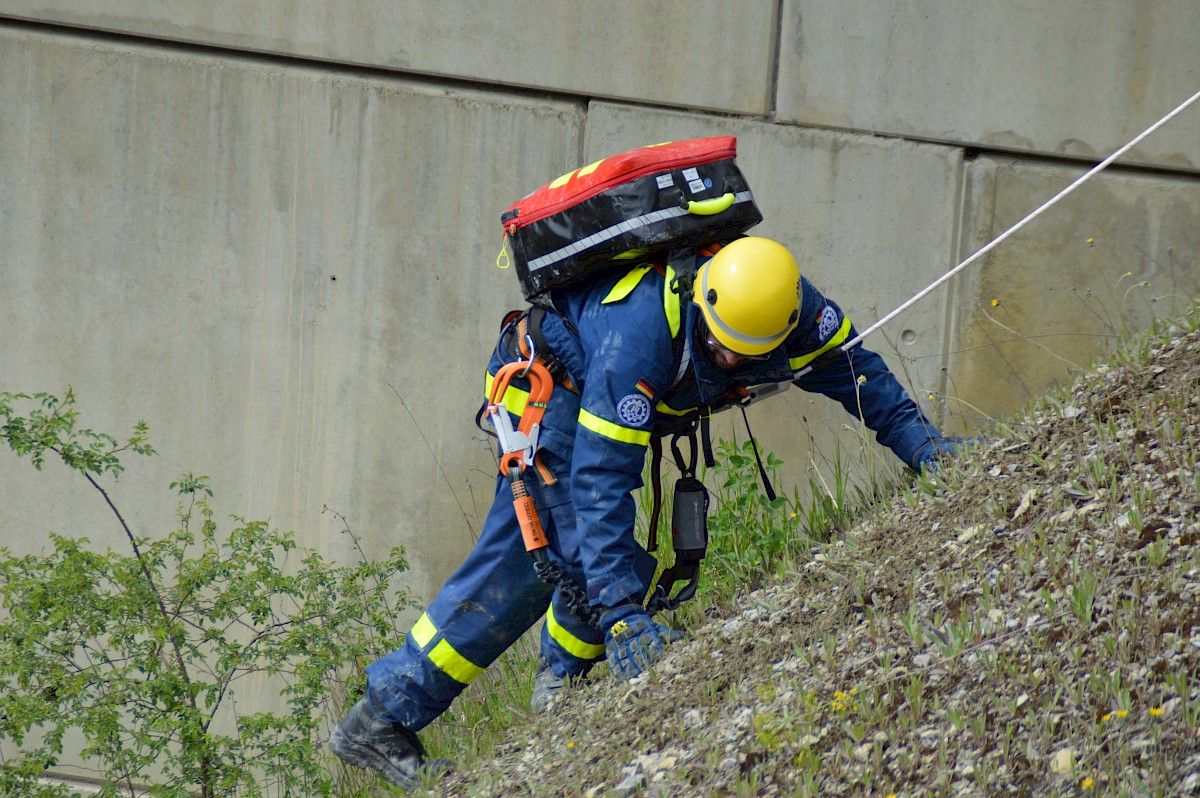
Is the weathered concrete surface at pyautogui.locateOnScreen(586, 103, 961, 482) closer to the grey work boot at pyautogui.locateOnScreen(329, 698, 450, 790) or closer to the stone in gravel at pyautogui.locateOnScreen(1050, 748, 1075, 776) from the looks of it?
the grey work boot at pyautogui.locateOnScreen(329, 698, 450, 790)

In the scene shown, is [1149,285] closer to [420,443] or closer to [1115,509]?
[1115,509]

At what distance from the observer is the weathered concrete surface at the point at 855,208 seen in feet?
14.8

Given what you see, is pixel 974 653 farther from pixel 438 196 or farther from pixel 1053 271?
pixel 438 196

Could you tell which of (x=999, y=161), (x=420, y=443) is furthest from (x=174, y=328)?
(x=999, y=161)

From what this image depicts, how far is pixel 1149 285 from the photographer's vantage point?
4438 millimetres

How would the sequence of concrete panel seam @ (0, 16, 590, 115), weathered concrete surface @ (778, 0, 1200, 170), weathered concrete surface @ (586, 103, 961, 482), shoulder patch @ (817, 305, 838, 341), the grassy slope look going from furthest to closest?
concrete panel seam @ (0, 16, 590, 115) → weathered concrete surface @ (586, 103, 961, 482) → weathered concrete surface @ (778, 0, 1200, 170) → shoulder patch @ (817, 305, 838, 341) → the grassy slope

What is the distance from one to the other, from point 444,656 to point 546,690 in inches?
14.6

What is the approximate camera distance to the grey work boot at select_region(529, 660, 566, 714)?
341 cm

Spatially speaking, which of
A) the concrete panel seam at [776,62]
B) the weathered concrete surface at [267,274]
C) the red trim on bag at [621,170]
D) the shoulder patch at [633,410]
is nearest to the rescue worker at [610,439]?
the shoulder patch at [633,410]

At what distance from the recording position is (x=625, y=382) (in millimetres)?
2893

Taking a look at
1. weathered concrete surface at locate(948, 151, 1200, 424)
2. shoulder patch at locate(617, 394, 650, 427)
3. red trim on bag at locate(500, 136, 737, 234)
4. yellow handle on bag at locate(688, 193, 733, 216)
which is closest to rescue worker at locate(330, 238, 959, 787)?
shoulder patch at locate(617, 394, 650, 427)

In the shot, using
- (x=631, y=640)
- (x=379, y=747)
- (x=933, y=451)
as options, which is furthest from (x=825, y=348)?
(x=379, y=747)

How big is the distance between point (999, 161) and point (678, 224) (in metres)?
2.15

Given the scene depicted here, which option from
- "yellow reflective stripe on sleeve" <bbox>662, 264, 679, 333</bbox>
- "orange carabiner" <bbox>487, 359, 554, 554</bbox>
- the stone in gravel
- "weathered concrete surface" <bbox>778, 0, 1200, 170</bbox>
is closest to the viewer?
the stone in gravel
